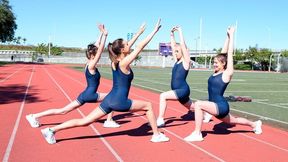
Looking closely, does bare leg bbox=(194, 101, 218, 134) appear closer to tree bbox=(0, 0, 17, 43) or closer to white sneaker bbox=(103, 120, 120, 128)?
white sneaker bbox=(103, 120, 120, 128)

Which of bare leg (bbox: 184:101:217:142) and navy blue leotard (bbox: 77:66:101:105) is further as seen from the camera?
navy blue leotard (bbox: 77:66:101:105)

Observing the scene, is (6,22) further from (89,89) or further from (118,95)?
(118,95)

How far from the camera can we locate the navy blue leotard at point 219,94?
7320 millimetres

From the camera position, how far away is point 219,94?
7.43 m

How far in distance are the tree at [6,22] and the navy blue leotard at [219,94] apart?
56.2 metres

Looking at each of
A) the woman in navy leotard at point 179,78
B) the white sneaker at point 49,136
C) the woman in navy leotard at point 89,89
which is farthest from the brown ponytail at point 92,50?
the white sneaker at point 49,136

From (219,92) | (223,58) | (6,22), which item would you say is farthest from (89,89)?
(6,22)

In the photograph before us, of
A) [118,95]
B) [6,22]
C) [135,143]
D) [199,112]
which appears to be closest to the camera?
[118,95]

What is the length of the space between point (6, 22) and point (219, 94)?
5932 cm

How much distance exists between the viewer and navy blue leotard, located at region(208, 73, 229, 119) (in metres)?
7.32

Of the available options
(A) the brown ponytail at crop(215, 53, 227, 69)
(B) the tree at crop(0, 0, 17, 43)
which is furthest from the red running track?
(B) the tree at crop(0, 0, 17, 43)

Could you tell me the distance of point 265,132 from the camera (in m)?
8.56

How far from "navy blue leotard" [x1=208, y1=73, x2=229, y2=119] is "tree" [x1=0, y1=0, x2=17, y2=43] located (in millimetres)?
56168

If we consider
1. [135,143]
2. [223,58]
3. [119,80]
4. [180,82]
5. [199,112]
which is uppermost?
[223,58]
